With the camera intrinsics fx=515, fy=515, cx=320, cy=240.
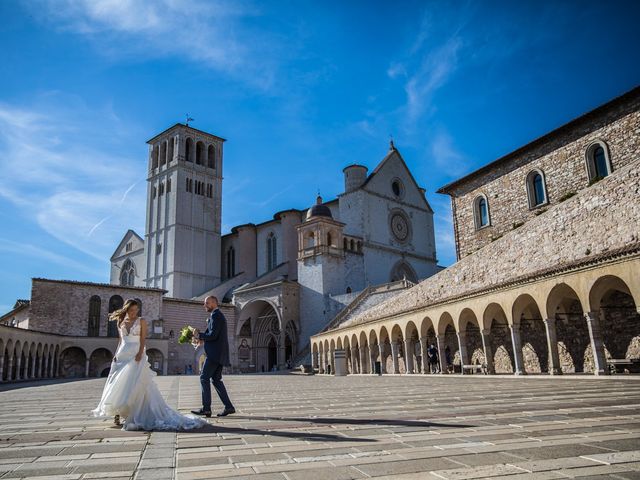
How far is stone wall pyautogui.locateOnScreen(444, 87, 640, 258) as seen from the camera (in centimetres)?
2188

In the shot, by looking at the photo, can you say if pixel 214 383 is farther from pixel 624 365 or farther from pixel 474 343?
pixel 474 343

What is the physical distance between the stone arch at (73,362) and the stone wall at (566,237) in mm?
28298

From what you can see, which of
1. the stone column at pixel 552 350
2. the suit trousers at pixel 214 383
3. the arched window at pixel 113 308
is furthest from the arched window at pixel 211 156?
the suit trousers at pixel 214 383

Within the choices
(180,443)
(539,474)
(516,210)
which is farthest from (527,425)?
(516,210)

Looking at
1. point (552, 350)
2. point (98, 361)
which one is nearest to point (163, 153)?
point (98, 361)

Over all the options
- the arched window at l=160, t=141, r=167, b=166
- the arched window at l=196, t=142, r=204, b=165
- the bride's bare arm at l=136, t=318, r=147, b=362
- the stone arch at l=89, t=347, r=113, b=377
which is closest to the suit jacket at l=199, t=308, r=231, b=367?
the bride's bare arm at l=136, t=318, r=147, b=362

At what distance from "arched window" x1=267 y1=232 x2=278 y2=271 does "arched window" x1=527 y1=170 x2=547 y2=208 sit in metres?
32.9

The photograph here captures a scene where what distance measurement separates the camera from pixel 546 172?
26016 mm

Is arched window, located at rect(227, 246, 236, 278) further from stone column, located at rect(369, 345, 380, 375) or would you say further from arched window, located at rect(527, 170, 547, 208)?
arched window, located at rect(527, 170, 547, 208)

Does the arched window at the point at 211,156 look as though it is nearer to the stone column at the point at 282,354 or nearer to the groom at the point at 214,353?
the stone column at the point at 282,354

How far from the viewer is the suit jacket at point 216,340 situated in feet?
24.8

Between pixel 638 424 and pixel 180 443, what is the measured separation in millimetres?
4288

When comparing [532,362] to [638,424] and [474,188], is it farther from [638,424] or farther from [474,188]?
[638,424]

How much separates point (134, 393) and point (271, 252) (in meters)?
50.7
